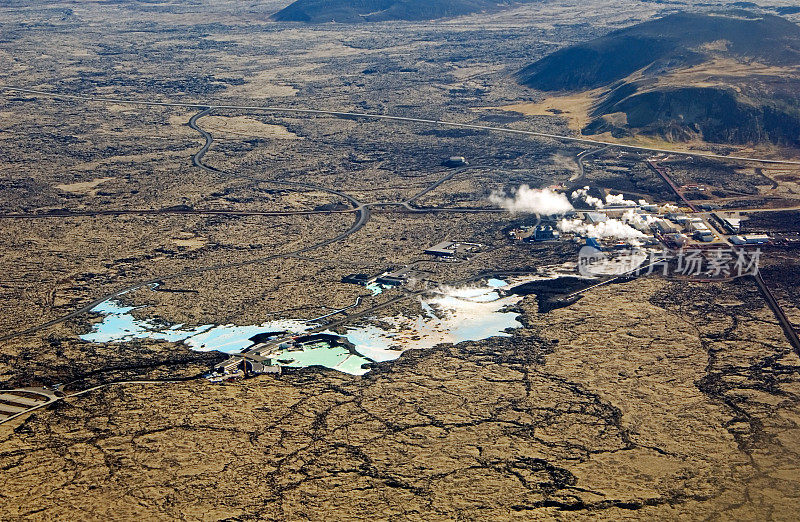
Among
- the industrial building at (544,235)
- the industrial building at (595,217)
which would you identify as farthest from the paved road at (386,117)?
the industrial building at (544,235)

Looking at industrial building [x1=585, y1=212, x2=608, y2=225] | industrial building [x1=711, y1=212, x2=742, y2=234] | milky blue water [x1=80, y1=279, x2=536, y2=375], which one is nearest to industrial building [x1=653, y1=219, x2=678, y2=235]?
industrial building [x1=711, y1=212, x2=742, y2=234]

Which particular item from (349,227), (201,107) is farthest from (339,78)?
(349,227)

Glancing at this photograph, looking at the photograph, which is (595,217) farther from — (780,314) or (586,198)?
(780,314)

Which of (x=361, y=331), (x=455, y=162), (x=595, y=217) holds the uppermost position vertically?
(x=455, y=162)

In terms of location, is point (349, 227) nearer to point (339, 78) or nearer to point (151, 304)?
point (151, 304)

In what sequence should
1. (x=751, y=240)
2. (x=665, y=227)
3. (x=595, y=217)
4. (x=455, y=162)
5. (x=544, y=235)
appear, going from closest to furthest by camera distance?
(x=751, y=240) → (x=544, y=235) → (x=665, y=227) → (x=595, y=217) → (x=455, y=162)

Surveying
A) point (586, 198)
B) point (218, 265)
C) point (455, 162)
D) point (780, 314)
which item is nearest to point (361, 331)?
point (218, 265)

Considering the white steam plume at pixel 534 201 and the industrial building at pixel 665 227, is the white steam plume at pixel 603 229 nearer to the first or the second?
the industrial building at pixel 665 227

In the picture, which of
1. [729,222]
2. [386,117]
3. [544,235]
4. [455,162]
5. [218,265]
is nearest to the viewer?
[218,265]
